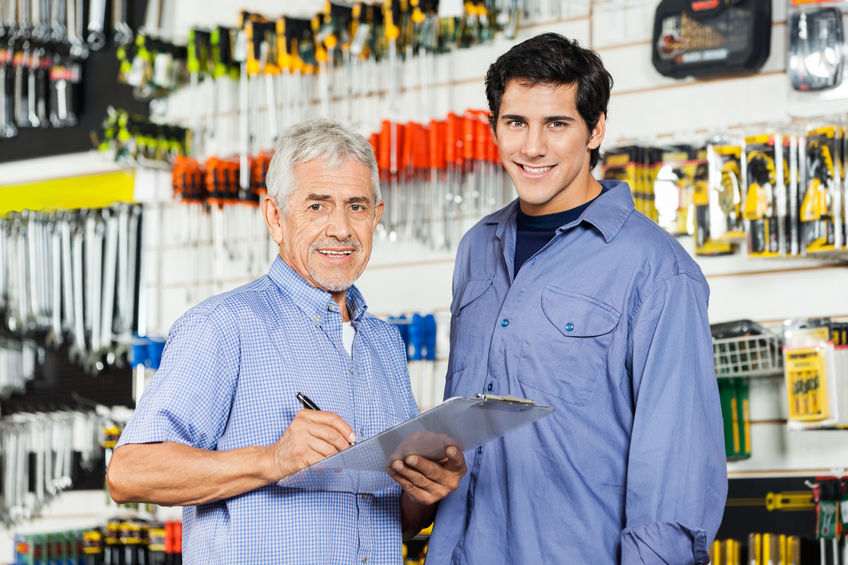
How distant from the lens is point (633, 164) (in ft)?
11.8

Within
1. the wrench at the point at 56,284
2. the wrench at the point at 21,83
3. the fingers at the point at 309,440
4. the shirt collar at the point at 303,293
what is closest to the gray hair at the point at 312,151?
the shirt collar at the point at 303,293

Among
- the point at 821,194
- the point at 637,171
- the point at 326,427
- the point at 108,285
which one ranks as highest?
the point at 637,171

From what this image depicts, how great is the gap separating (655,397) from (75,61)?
13.3 feet

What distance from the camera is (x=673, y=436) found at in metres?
1.97

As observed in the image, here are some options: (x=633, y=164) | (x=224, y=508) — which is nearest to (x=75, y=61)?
(x=633, y=164)

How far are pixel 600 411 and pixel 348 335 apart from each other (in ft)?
1.72

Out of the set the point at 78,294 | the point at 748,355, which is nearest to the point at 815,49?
the point at 748,355

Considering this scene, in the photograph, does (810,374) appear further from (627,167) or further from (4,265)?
(4,265)

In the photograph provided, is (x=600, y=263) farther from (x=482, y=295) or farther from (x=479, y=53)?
(x=479, y=53)

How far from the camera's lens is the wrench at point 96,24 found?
17.3 feet

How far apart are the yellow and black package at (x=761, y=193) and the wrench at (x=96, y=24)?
10.5ft

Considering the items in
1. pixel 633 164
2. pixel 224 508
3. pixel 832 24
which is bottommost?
pixel 224 508

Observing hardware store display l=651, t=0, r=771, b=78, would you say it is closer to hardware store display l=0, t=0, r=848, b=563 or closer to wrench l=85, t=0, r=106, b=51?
hardware store display l=0, t=0, r=848, b=563

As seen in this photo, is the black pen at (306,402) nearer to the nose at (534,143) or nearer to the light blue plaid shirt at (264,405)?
the light blue plaid shirt at (264,405)
